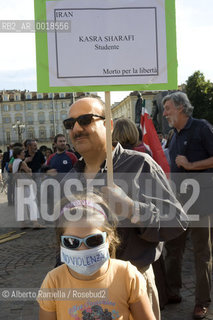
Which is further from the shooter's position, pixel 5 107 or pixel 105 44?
pixel 5 107

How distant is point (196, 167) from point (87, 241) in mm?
2013

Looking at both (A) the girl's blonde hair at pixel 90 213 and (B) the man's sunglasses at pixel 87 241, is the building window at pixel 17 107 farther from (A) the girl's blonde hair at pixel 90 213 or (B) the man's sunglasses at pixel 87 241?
(B) the man's sunglasses at pixel 87 241

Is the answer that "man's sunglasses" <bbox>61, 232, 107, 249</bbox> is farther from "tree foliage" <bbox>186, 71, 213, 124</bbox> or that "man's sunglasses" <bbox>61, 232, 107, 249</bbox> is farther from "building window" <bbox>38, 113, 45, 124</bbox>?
"building window" <bbox>38, 113, 45, 124</bbox>

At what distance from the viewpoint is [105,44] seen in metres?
2.03

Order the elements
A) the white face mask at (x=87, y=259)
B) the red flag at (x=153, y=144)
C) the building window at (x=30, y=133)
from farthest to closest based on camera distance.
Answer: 1. the building window at (x=30, y=133)
2. the red flag at (x=153, y=144)
3. the white face mask at (x=87, y=259)

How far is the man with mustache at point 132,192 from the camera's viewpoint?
193 centimetres

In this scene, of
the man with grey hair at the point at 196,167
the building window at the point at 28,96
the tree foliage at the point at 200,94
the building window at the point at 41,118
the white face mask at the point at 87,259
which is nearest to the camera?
the white face mask at the point at 87,259

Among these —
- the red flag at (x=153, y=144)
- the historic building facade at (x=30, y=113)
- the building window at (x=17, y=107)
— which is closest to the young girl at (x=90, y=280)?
the red flag at (x=153, y=144)

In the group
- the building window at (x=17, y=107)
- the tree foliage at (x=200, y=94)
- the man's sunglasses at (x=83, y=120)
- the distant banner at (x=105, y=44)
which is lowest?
the man's sunglasses at (x=83, y=120)

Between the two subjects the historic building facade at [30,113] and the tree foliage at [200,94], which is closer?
the tree foliage at [200,94]

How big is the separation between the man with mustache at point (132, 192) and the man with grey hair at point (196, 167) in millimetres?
1385

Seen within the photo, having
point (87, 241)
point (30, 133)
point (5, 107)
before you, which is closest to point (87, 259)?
point (87, 241)

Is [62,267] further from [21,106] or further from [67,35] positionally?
[21,106]

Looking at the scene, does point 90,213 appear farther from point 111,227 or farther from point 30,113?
point 30,113
